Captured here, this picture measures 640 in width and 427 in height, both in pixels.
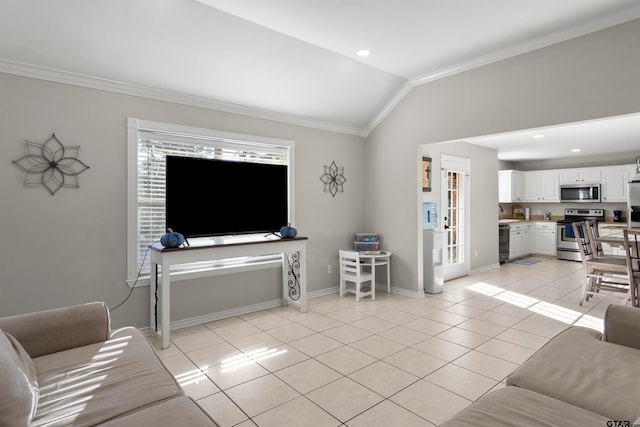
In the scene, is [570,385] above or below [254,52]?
below

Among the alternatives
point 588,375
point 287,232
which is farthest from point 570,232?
point 588,375

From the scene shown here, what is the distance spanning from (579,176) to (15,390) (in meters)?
9.47

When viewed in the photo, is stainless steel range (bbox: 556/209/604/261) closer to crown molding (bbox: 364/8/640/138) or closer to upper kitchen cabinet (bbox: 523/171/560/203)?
upper kitchen cabinet (bbox: 523/171/560/203)

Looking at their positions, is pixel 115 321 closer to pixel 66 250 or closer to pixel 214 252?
pixel 66 250

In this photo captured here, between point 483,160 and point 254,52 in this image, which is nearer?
point 254,52

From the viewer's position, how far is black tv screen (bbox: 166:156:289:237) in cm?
343

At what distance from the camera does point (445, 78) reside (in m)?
4.14

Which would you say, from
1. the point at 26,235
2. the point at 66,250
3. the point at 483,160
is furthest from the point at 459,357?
the point at 483,160

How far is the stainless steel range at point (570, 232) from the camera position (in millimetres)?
7434

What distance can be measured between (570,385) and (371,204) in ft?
12.6

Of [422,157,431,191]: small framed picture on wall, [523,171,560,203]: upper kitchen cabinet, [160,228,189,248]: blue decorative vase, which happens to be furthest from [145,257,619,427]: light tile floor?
[523,171,560,203]: upper kitchen cabinet

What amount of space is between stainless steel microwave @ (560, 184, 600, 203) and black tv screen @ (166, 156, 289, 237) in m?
6.85

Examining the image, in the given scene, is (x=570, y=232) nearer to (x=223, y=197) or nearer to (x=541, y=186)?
(x=541, y=186)

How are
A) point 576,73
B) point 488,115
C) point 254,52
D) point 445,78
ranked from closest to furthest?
point 576,73, point 254,52, point 488,115, point 445,78
